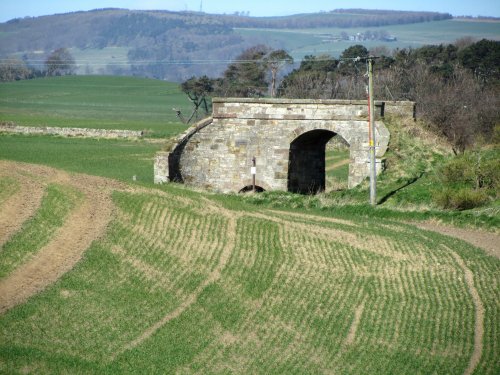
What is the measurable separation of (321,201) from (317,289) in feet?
40.4

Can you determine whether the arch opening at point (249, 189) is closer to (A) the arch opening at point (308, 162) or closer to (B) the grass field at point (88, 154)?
(A) the arch opening at point (308, 162)

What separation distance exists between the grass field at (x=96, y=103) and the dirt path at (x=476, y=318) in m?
44.6

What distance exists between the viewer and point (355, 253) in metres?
26.5

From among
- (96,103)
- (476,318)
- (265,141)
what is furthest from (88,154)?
(96,103)

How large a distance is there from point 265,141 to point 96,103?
82476mm

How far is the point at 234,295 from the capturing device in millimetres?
22453

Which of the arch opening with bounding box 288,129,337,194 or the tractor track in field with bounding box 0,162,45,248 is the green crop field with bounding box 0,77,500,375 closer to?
the tractor track in field with bounding box 0,162,45,248

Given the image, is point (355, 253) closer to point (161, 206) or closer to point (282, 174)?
point (161, 206)

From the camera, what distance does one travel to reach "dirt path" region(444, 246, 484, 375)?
19.6 m

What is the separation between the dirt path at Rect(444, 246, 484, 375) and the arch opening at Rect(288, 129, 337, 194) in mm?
12337

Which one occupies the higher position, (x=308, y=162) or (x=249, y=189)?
(x=308, y=162)

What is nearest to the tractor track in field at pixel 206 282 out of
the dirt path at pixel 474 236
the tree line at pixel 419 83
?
the dirt path at pixel 474 236

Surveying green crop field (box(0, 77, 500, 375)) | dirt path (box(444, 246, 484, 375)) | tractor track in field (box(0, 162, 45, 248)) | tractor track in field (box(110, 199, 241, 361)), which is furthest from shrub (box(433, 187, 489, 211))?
tractor track in field (box(0, 162, 45, 248))

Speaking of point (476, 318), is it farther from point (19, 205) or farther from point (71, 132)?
point (71, 132)
